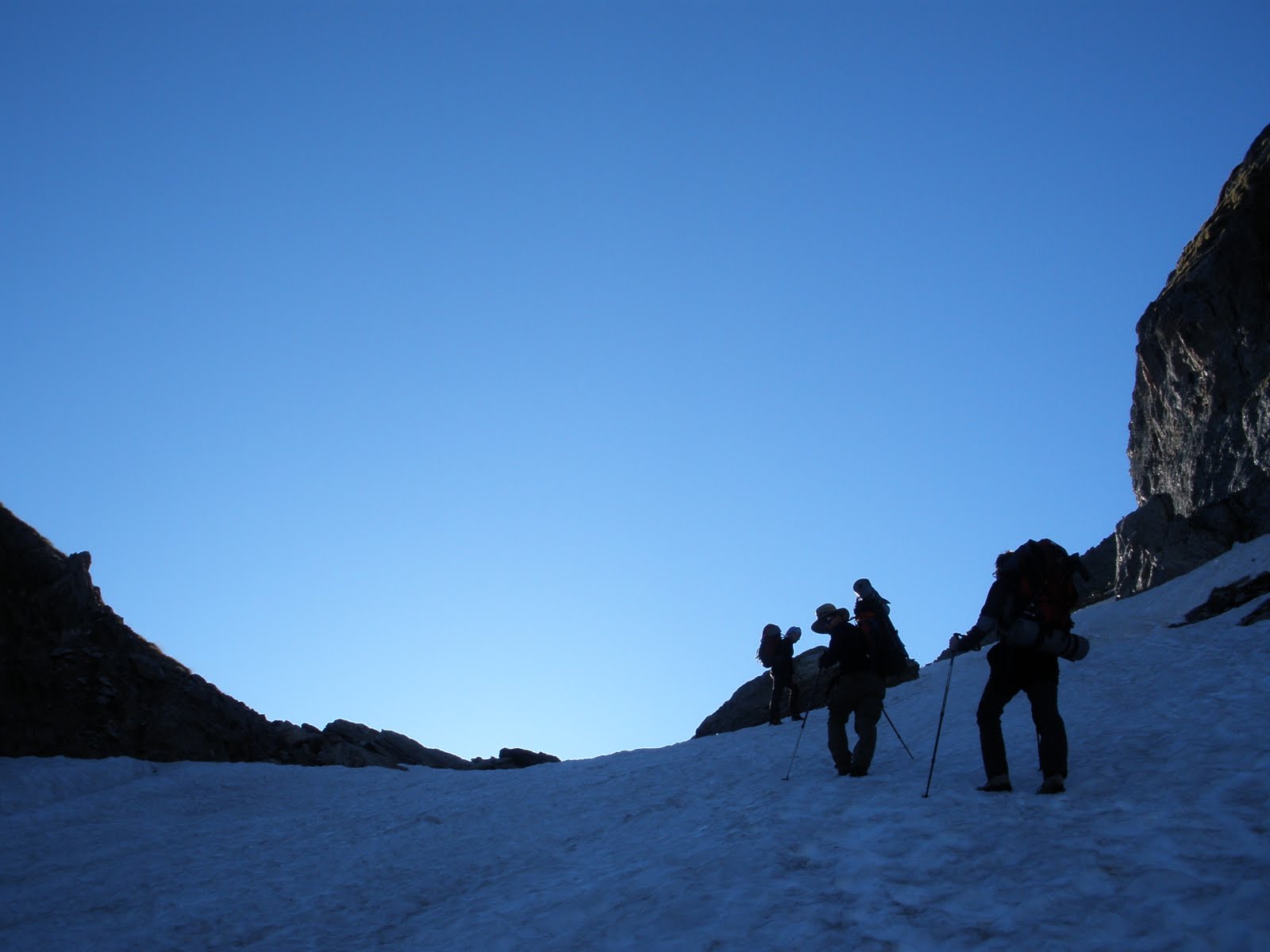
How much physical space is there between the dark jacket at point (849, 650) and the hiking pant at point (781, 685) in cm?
807

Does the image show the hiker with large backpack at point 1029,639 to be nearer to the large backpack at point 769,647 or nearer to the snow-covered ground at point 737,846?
the snow-covered ground at point 737,846

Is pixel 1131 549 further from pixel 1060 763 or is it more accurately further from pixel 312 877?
pixel 312 877

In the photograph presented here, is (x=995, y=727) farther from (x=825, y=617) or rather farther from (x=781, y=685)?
(x=781, y=685)

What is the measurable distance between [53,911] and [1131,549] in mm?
34967

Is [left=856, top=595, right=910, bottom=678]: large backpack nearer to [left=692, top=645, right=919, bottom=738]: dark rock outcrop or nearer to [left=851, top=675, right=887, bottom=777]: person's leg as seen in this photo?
[left=851, top=675, right=887, bottom=777]: person's leg

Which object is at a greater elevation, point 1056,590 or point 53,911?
point 1056,590

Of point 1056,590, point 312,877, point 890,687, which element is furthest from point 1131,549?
point 312,877

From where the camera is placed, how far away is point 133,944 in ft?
31.6

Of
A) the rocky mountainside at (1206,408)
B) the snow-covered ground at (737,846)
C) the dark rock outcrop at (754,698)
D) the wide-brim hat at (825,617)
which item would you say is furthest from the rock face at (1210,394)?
the wide-brim hat at (825,617)

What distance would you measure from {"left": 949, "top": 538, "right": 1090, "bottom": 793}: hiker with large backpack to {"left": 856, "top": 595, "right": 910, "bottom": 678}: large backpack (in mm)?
2752

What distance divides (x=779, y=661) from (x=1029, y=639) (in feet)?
38.3

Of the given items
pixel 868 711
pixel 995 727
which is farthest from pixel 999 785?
pixel 868 711

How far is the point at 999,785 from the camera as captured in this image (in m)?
9.48

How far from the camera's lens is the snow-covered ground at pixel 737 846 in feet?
21.2
